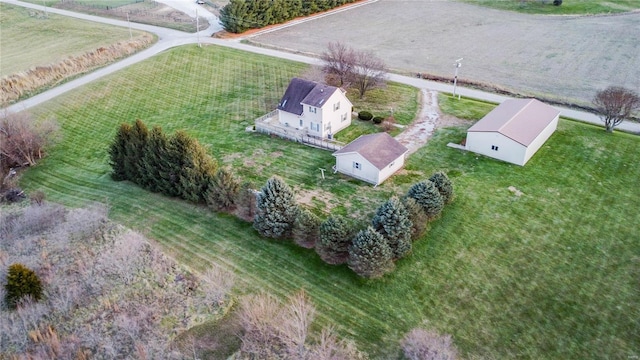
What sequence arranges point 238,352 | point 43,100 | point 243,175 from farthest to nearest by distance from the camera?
point 43,100
point 243,175
point 238,352

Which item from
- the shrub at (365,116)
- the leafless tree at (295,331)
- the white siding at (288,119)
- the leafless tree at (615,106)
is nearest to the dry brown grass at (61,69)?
the white siding at (288,119)

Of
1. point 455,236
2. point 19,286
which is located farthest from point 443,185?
point 19,286

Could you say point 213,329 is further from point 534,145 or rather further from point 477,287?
point 534,145

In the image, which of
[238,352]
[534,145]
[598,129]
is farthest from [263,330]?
[598,129]

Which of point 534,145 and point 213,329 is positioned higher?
point 534,145

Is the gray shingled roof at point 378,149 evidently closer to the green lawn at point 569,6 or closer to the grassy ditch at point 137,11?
the grassy ditch at point 137,11

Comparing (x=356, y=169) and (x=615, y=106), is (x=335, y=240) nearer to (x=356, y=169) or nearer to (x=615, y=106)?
(x=356, y=169)
